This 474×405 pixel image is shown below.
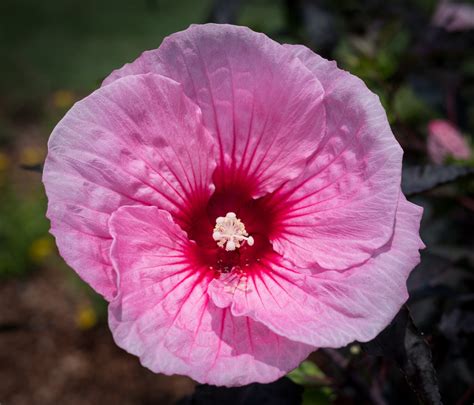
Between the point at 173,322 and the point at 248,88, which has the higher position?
the point at 248,88

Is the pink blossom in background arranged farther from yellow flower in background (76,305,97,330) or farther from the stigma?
yellow flower in background (76,305,97,330)

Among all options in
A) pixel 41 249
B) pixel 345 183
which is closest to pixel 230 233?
pixel 345 183

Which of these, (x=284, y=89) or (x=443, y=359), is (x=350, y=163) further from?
(x=443, y=359)

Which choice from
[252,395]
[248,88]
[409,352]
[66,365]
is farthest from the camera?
[66,365]

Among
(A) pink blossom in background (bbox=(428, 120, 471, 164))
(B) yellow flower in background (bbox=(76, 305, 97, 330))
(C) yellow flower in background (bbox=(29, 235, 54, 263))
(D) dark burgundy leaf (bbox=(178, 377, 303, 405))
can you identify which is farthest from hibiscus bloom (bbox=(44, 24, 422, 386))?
(C) yellow flower in background (bbox=(29, 235, 54, 263))

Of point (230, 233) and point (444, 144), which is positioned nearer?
point (230, 233)

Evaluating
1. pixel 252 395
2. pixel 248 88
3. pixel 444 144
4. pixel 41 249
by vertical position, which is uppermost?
pixel 248 88

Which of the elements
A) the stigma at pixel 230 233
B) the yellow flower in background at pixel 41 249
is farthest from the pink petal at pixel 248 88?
the yellow flower in background at pixel 41 249

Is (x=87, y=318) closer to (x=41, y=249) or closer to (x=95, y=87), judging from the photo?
(x=41, y=249)
